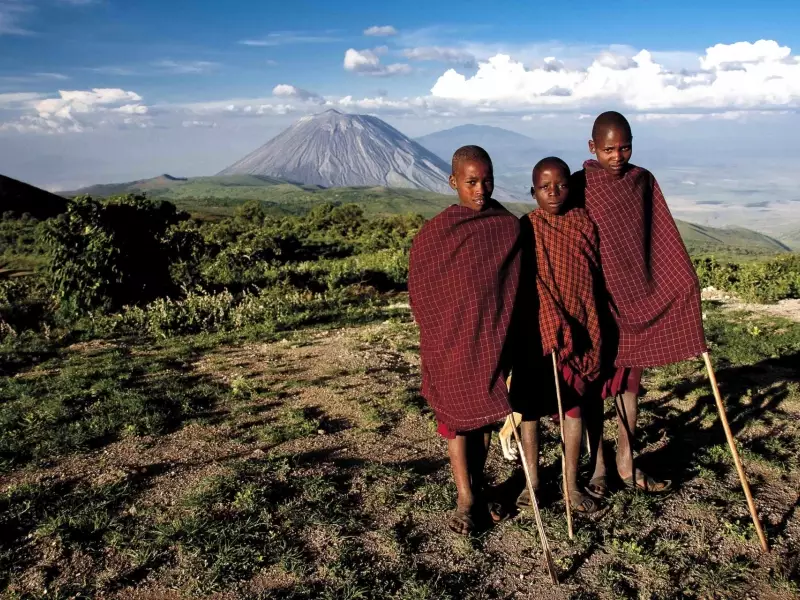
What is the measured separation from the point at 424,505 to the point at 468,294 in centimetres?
136

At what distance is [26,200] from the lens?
4022cm

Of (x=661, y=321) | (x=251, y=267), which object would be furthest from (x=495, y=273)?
Answer: (x=251, y=267)

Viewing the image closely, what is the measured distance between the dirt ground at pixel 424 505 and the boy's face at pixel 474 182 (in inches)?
67.7

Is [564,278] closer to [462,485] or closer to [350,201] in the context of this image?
[462,485]

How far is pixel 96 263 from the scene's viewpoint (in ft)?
31.9

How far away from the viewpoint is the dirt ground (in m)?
2.93

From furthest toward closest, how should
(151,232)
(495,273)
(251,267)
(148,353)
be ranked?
(251,267) → (151,232) → (148,353) → (495,273)

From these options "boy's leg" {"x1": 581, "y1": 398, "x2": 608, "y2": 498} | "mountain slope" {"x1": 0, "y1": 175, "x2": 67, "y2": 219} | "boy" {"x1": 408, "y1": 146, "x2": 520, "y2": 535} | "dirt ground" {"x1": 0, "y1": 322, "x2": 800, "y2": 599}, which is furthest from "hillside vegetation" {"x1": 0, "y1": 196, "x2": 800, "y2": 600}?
"mountain slope" {"x1": 0, "y1": 175, "x2": 67, "y2": 219}

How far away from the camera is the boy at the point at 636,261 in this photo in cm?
322

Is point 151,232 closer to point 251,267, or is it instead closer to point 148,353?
point 251,267

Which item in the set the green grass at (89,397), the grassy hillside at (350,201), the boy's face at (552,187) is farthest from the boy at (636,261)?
the grassy hillside at (350,201)

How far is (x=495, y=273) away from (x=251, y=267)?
1136 cm

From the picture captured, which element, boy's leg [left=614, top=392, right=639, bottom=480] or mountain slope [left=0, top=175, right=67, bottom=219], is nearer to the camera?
boy's leg [left=614, top=392, right=639, bottom=480]

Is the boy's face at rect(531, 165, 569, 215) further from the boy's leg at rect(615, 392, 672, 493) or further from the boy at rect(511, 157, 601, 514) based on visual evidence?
the boy's leg at rect(615, 392, 672, 493)
